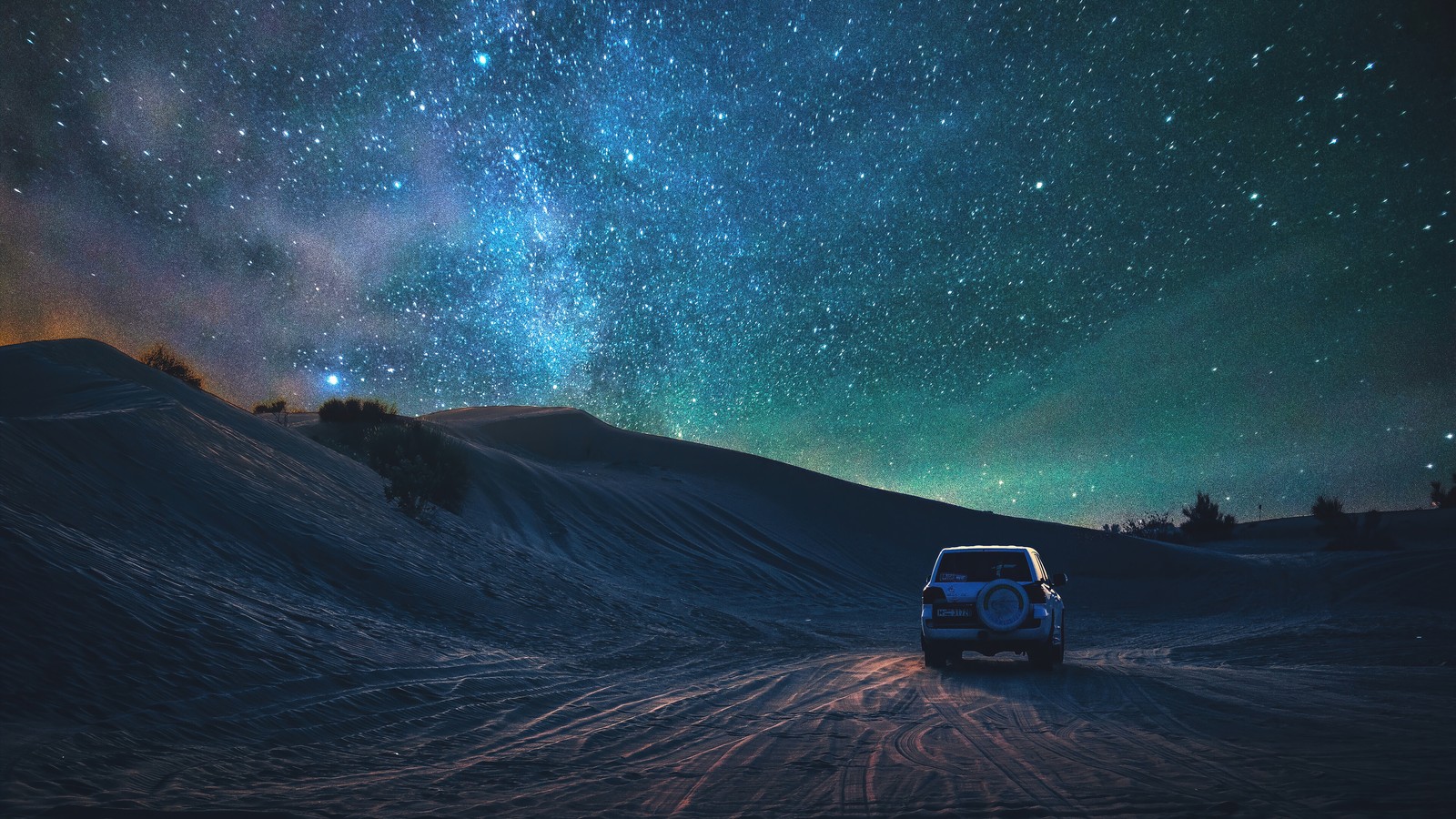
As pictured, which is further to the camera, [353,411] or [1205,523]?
[1205,523]

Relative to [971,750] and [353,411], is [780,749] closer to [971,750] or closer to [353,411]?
[971,750]

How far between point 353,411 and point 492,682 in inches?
1045

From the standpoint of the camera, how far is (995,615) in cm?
980

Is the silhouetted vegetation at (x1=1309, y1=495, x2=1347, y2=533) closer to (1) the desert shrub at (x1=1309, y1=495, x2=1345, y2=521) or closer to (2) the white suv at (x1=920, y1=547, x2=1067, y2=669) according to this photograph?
(1) the desert shrub at (x1=1309, y1=495, x2=1345, y2=521)

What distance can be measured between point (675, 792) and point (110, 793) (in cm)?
270

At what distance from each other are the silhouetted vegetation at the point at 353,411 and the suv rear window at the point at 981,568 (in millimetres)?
26148

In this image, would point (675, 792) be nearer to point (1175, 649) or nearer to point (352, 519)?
point (352, 519)

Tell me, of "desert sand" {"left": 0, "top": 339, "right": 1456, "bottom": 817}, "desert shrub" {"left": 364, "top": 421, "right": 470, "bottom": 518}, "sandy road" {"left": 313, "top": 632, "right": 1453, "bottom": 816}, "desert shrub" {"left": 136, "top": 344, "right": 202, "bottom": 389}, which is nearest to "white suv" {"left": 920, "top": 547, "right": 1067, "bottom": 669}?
"desert sand" {"left": 0, "top": 339, "right": 1456, "bottom": 817}

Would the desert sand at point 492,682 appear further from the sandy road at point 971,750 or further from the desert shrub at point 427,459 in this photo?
the desert shrub at point 427,459

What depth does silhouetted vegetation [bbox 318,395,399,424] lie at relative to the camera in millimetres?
31219

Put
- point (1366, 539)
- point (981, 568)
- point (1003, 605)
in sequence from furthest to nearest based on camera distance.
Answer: point (1366, 539) < point (981, 568) < point (1003, 605)

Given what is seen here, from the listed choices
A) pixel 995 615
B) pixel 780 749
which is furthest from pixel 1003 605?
pixel 780 749

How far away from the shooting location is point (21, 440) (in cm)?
936

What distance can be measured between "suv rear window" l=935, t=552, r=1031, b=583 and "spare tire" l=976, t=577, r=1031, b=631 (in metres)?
0.44
